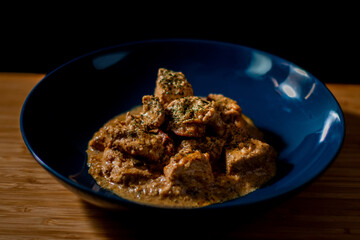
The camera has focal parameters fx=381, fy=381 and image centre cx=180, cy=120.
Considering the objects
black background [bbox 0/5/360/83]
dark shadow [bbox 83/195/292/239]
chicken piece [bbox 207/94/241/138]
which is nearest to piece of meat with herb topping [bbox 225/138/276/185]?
chicken piece [bbox 207/94/241/138]

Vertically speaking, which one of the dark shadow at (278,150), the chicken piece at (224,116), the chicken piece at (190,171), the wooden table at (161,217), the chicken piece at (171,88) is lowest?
the wooden table at (161,217)

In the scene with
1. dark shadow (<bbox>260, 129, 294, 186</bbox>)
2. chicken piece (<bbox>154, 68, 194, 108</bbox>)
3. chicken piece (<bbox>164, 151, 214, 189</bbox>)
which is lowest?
dark shadow (<bbox>260, 129, 294, 186</bbox>)

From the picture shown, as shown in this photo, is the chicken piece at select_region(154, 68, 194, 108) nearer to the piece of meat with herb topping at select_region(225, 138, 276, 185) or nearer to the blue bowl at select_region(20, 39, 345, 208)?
the blue bowl at select_region(20, 39, 345, 208)

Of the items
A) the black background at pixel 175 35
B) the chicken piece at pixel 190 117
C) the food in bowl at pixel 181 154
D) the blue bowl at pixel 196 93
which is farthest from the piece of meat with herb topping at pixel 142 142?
the black background at pixel 175 35

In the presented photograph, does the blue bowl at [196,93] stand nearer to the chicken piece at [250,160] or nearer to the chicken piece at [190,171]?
the chicken piece at [250,160]

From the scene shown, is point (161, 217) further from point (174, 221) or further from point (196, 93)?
point (196, 93)

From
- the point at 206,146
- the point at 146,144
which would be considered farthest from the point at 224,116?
the point at 146,144
